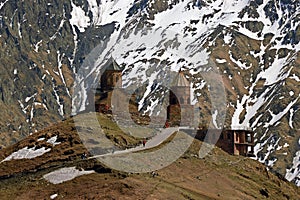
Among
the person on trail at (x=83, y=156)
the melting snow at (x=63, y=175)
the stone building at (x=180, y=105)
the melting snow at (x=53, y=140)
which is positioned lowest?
the melting snow at (x=63, y=175)

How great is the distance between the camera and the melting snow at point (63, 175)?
68625 millimetres

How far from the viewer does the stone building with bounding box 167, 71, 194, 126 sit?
4513 inches

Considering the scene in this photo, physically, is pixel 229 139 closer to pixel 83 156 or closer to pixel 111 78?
pixel 111 78

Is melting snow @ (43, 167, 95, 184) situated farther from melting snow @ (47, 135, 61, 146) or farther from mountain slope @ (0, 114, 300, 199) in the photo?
melting snow @ (47, 135, 61, 146)

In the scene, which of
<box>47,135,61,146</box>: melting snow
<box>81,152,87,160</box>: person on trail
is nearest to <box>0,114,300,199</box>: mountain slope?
<box>47,135,61,146</box>: melting snow

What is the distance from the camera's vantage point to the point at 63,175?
70000 millimetres

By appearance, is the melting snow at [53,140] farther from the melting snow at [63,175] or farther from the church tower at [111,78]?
the church tower at [111,78]

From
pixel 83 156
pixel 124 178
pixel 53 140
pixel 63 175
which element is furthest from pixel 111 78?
pixel 124 178

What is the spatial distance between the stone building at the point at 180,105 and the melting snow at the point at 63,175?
42.2 metres

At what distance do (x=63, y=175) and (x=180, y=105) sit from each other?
50708 mm

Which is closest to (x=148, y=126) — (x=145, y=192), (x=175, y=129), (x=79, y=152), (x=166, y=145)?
(x=175, y=129)

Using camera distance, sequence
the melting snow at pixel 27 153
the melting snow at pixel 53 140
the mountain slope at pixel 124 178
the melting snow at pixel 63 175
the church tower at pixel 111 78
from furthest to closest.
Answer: the church tower at pixel 111 78
the melting snow at pixel 53 140
the melting snow at pixel 27 153
the melting snow at pixel 63 175
the mountain slope at pixel 124 178

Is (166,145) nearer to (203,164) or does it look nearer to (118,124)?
(203,164)

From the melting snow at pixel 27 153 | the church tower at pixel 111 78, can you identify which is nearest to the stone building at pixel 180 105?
the church tower at pixel 111 78
